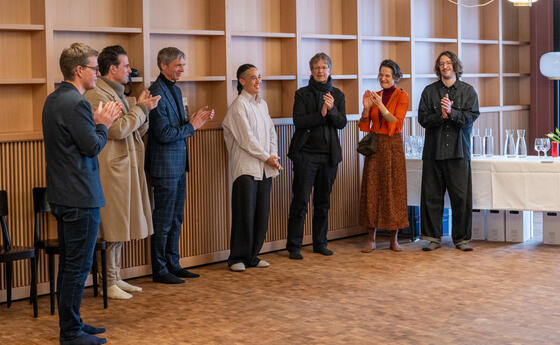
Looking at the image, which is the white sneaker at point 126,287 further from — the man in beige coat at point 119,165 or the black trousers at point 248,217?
the black trousers at point 248,217

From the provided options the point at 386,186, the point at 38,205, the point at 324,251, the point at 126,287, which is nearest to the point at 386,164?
the point at 386,186

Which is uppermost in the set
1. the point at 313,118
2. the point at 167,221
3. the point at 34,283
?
the point at 313,118

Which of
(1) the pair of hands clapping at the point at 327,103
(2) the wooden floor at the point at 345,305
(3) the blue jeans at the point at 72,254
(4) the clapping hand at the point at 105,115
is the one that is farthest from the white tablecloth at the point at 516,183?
(3) the blue jeans at the point at 72,254

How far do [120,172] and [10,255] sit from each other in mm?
954

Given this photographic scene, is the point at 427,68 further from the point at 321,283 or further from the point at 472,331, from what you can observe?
the point at 472,331

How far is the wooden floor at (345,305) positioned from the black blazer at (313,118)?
3.18ft

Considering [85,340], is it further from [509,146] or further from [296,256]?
[509,146]

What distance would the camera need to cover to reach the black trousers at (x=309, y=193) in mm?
7262

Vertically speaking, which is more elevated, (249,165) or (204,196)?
(249,165)

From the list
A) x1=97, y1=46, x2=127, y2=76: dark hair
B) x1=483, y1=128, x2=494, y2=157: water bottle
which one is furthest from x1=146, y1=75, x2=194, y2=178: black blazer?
x1=483, y1=128, x2=494, y2=157: water bottle

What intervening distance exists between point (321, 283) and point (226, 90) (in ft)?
6.34

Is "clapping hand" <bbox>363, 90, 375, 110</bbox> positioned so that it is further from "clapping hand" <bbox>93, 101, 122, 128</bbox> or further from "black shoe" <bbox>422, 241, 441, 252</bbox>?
"clapping hand" <bbox>93, 101, 122, 128</bbox>

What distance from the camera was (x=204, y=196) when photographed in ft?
23.1

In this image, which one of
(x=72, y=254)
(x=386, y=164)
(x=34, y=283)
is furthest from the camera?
(x=386, y=164)
